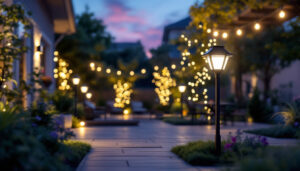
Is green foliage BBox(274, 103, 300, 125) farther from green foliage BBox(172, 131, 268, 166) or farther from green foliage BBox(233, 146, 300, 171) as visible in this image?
green foliage BBox(233, 146, 300, 171)

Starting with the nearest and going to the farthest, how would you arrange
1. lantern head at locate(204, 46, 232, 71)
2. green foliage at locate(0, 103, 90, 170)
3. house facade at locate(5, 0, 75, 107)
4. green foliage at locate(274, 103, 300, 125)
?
1. green foliage at locate(0, 103, 90, 170)
2. lantern head at locate(204, 46, 232, 71)
3. house facade at locate(5, 0, 75, 107)
4. green foliage at locate(274, 103, 300, 125)

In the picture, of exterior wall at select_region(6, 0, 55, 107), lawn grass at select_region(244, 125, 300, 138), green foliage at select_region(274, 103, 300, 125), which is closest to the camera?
lawn grass at select_region(244, 125, 300, 138)

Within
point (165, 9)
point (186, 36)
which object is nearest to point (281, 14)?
point (186, 36)

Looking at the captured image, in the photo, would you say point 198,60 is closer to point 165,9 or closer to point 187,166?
point 187,166

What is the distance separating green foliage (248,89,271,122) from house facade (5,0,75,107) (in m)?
9.56

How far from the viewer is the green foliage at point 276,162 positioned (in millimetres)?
3342

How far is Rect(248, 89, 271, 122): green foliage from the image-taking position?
17281 mm

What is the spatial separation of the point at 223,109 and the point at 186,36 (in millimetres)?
3681

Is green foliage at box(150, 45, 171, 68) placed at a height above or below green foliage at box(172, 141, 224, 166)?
above

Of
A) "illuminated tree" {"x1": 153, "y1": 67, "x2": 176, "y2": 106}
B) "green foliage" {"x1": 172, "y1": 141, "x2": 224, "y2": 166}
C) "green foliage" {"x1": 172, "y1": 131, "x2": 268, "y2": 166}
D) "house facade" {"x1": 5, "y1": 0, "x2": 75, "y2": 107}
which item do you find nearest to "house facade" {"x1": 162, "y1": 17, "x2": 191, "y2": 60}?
"illuminated tree" {"x1": 153, "y1": 67, "x2": 176, "y2": 106}

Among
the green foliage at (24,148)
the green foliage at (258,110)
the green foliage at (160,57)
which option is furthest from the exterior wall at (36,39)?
the green foliage at (160,57)

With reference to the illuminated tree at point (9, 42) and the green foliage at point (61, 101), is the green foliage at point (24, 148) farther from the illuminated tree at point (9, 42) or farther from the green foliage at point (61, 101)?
the green foliage at point (61, 101)

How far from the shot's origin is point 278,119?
1582 centimetres

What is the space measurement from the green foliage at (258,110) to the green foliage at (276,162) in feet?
44.8
